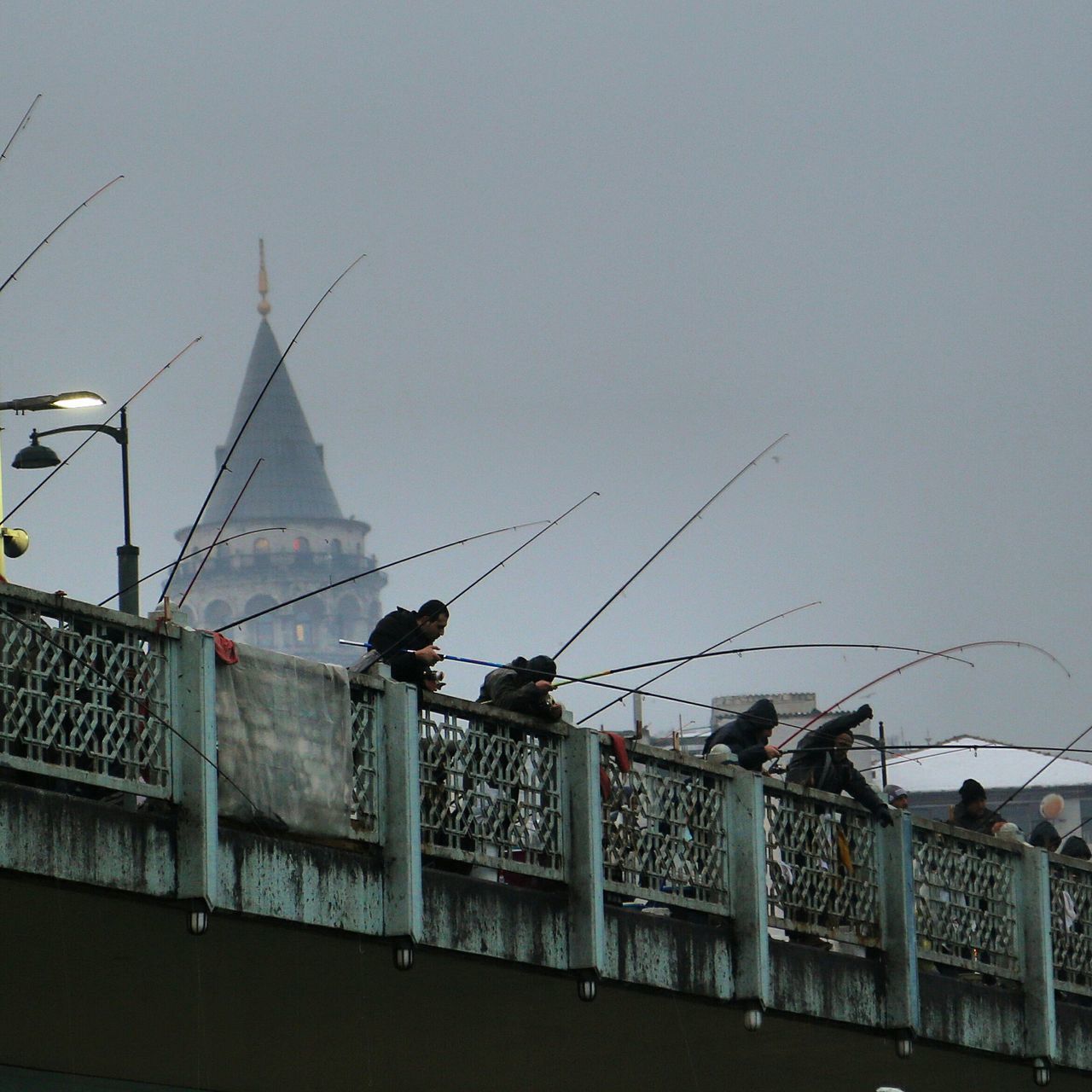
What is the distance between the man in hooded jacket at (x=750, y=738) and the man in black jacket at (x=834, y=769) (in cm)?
22

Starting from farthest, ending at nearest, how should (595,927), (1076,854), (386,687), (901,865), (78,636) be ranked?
(1076,854) < (901,865) < (595,927) < (386,687) < (78,636)

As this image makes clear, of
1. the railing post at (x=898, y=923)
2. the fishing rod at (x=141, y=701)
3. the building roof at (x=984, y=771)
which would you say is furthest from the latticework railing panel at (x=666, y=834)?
the building roof at (x=984, y=771)

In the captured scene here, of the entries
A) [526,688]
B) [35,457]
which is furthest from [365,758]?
[35,457]

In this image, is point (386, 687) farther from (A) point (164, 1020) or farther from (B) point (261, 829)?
(A) point (164, 1020)

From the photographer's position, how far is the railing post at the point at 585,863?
1292 centimetres

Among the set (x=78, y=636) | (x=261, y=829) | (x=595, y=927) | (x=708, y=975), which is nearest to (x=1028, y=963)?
(x=708, y=975)

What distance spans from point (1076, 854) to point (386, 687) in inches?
341

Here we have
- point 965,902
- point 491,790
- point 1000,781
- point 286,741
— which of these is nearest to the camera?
point 286,741

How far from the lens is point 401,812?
38.8 feet

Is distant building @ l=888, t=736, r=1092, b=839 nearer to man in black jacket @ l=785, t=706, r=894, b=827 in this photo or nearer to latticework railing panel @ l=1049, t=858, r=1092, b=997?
latticework railing panel @ l=1049, t=858, r=1092, b=997

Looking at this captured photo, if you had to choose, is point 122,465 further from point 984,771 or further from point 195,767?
point 984,771

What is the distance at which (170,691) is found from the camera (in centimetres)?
1073

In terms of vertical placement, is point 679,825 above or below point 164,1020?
above

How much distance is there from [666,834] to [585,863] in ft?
3.00
